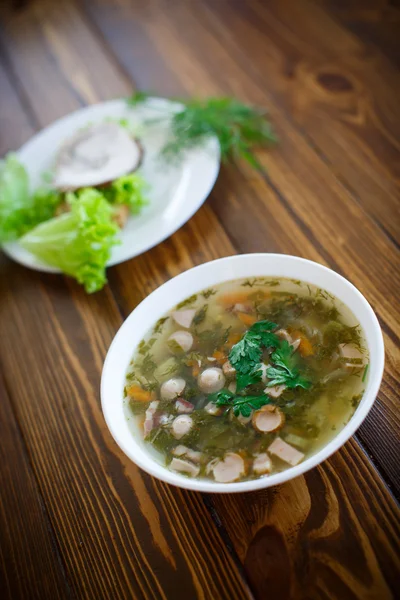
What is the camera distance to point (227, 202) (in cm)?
212

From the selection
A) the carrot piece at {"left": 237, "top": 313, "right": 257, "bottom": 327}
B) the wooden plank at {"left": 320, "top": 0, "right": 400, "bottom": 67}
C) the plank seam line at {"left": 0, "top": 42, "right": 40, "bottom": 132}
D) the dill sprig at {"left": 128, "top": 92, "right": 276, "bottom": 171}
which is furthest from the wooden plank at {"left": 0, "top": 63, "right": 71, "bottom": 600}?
the wooden plank at {"left": 320, "top": 0, "right": 400, "bottom": 67}

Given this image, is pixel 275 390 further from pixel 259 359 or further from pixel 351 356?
pixel 351 356

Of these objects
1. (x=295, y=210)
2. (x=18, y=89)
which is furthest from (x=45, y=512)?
(x=18, y=89)

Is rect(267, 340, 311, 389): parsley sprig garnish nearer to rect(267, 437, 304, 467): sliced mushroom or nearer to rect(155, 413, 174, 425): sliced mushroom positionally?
rect(267, 437, 304, 467): sliced mushroom

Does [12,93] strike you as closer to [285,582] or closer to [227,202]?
[227,202]

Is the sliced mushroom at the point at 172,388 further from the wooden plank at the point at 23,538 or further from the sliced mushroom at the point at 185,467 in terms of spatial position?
the wooden plank at the point at 23,538

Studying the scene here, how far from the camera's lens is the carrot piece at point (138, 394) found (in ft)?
4.90

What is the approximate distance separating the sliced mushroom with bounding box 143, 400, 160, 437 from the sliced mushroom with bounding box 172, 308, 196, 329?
25 centimetres

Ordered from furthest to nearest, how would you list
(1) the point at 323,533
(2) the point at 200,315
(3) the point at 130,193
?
(3) the point at 130,193, (2) the point at 200,315, (1) the point at 323,533

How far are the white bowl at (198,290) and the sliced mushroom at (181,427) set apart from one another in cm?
9

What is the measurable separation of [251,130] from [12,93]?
53.5 inches

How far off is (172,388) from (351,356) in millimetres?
469

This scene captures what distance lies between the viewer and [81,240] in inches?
76.9

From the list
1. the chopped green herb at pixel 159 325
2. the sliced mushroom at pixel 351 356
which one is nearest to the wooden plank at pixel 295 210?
the sliced mushroom at pixel 351 356
